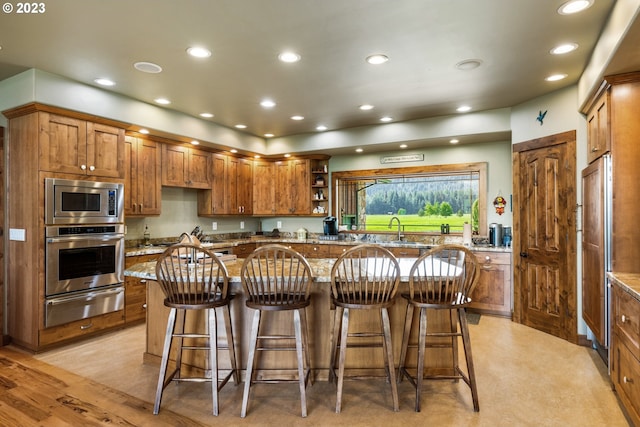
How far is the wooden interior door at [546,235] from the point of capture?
3836 mm

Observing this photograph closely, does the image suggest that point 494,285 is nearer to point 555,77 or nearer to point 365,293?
point 555,77

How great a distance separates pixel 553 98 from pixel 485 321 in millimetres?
2714

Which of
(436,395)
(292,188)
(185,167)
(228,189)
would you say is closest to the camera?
(436,395)

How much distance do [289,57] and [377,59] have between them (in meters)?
0.76

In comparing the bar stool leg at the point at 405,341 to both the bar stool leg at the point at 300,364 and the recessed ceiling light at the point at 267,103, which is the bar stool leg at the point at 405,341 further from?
the recessed ceiling light at the point at 267,103

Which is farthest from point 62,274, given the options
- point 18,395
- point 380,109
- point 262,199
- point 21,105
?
point 380,109

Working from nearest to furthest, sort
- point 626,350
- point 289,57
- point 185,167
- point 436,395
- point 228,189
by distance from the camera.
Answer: point 626,350 < point 436,395 < point 289,57 < point 185,167 < point 228,189

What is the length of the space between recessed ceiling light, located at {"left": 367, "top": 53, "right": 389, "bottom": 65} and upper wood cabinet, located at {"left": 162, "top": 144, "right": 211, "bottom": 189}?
321cm

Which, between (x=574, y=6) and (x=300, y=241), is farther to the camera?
(x=300, y=241)

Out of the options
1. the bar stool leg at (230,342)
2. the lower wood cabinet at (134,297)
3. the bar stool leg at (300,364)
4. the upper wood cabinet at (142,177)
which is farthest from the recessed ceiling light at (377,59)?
the lower wood cabinet at (134,297)

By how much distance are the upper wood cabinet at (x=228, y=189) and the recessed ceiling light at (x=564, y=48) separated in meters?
4.62

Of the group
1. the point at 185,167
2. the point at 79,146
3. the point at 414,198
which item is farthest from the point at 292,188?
the point at 79,146

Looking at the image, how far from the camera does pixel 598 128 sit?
3.21 meters

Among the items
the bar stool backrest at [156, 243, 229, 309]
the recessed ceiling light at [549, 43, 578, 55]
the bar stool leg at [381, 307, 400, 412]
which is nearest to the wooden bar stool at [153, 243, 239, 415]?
the bar stool backrest at [156, 243, 229, 309]
